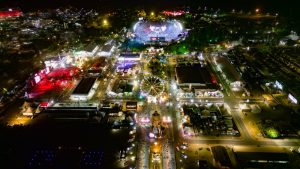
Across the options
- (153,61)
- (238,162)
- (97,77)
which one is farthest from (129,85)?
(238,162)

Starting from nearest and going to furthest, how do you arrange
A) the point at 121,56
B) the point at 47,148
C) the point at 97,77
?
1. the point at 47,148
2. the point at 97,77
3. the point at 121,56

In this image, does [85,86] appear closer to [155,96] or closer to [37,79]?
[37,79]

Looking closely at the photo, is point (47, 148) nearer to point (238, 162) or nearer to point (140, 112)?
point (140, 112)

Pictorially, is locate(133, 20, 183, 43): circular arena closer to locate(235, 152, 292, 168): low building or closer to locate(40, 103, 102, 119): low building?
locate(40, 103, 102, 119): low building

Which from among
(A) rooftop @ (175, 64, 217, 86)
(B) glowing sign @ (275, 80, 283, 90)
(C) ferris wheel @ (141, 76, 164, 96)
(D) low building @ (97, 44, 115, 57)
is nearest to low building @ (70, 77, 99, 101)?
(C) ferris wheel @ (141, 76, 164, 96)

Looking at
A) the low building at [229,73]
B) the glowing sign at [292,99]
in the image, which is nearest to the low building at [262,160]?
the glowing sign at [292,99]

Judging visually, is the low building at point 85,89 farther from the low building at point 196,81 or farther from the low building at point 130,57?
the low building at point 196,81
